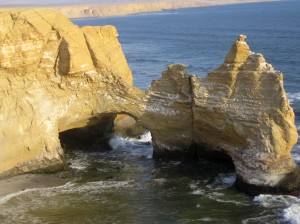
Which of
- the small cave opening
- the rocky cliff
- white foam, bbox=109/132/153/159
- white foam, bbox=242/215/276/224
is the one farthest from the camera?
the small cave opening

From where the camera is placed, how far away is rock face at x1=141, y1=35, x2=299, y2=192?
2466 centimetres

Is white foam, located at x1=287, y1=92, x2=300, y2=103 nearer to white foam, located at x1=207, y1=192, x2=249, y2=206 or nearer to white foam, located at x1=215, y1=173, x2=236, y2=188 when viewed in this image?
white foam, located at x1=215, y1=173, x2=236, y2=188

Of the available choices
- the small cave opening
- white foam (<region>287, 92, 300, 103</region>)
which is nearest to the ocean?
the small cave opening

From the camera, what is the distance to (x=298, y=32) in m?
82.0

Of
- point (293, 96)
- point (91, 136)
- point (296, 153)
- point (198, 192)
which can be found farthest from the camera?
point (293, 96)

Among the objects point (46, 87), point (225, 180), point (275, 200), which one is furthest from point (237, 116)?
point (46, 87)

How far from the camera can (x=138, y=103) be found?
30203 millimetres

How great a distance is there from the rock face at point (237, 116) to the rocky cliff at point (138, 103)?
0.05 m

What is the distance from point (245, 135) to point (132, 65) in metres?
36.1

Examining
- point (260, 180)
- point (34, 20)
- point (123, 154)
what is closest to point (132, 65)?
point (123, 154)

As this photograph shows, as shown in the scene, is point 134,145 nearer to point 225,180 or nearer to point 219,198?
point 225,180

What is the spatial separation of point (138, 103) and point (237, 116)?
273 inches

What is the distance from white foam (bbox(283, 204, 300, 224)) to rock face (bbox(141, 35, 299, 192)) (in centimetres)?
189

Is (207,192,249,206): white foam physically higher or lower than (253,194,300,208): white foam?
lower
